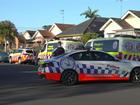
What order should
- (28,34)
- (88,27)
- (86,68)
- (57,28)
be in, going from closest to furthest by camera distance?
(86,68) < (88,27) < (57,28) < (28,34)

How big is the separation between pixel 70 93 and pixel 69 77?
8.39 ft

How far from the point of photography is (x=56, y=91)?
1421 cm

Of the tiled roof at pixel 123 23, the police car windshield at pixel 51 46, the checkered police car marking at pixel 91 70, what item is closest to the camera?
the checkered police car marking at pixel 91 70

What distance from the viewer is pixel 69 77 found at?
16203 millimetres

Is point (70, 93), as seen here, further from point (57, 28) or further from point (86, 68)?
point (57, 28)

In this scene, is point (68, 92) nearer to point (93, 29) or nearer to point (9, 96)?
point (9, 96)

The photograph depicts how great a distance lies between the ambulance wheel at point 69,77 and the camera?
1617cm

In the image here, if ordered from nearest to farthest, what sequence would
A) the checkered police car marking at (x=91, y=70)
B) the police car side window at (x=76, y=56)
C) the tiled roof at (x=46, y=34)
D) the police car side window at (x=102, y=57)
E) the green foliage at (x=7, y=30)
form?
the checkered police car marking at (x=91, y=70), the police car side window at (x=76, y=56), the police car side window at (x=102, y=57), the green foliage at (x=7, y=30), the tiled roof at (x=46, y=34)

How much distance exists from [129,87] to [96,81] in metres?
2.19

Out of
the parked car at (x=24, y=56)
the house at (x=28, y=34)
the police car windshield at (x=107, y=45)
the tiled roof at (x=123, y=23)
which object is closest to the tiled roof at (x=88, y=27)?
the tiled roof at (x=123, y=23)

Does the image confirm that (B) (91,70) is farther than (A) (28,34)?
No

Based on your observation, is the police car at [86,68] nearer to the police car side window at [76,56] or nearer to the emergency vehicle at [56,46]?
the police car side window at [76,56]

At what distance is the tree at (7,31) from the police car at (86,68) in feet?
194

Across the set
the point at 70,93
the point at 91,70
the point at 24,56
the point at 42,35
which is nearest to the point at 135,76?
the point at 91,70
